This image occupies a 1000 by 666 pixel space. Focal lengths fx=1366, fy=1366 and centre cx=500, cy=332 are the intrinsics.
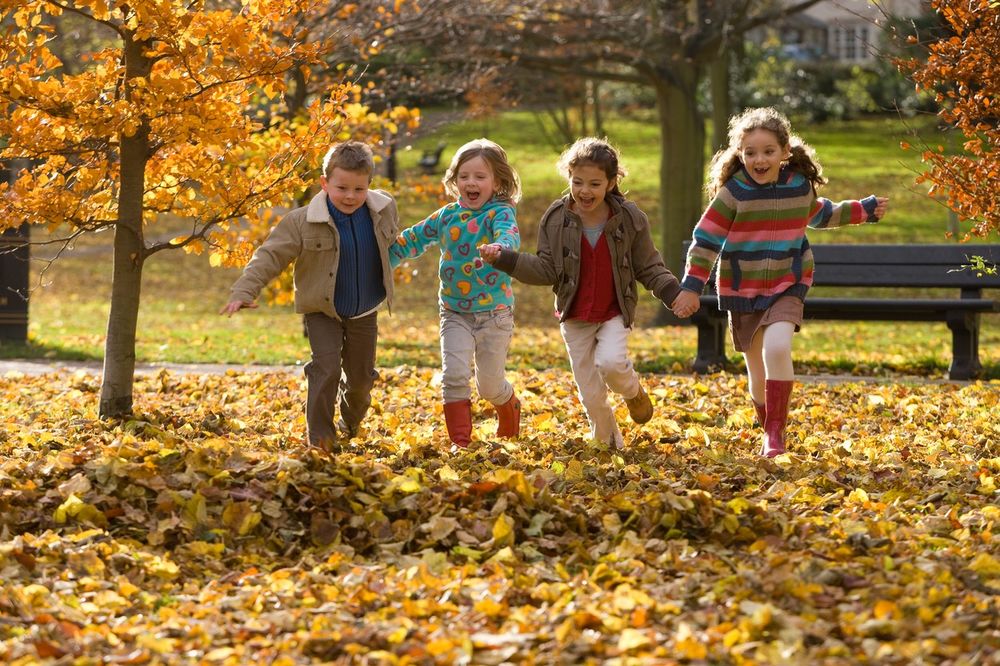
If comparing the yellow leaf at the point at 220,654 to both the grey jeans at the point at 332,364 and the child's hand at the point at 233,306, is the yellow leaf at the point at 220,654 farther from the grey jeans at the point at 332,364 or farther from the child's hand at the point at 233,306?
the grey jeans at the point at 332,364

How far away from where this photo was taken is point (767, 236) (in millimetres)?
6480

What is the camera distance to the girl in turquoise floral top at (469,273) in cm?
655

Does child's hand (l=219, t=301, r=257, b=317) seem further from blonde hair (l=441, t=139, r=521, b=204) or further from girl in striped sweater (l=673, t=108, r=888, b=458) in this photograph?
girl in striped sweater (l=673, t=108, r=888, b=458)

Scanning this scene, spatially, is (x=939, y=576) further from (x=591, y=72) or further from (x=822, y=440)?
(x=591, y=72)

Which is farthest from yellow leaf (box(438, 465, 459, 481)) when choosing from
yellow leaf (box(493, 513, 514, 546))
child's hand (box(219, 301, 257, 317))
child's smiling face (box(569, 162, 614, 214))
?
child's smiling face (box(569, 162, 614, 214))

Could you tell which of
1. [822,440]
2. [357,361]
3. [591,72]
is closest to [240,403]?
[357,361]

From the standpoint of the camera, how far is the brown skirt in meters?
6.46

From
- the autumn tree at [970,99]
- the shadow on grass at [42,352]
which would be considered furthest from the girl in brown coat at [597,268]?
the shadow on grass at [42,352]

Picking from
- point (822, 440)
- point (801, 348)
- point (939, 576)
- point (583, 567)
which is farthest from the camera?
point (801, 348)

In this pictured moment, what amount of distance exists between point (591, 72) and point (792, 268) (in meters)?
10.1

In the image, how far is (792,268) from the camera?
6.47 m

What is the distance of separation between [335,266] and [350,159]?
503mm

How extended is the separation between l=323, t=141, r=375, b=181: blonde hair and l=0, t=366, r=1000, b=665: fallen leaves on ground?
1.31 meters

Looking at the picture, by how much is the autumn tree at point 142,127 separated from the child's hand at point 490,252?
145cm
